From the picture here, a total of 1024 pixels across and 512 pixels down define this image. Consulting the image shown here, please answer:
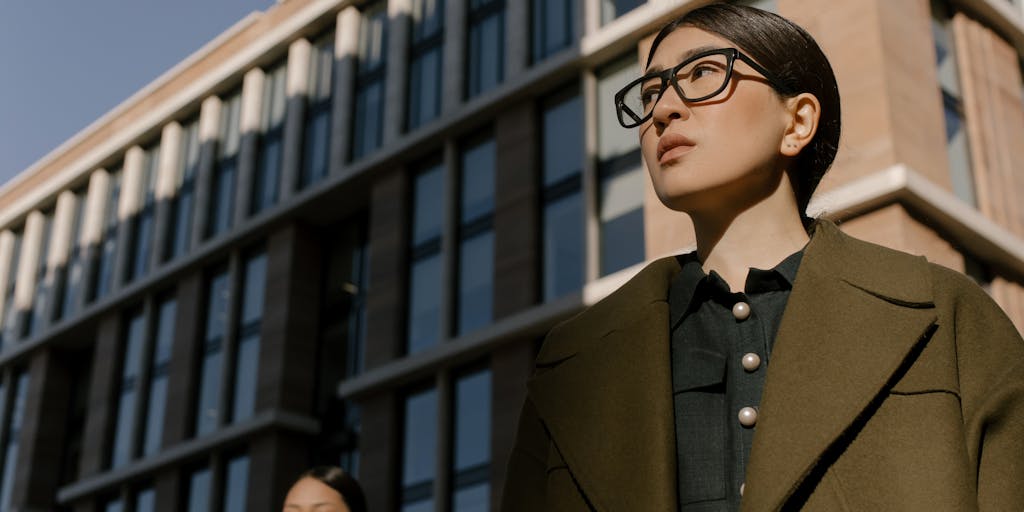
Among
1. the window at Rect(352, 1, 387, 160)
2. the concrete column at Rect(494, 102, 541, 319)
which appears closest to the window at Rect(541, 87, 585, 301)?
the concrete column at Rect(494, 102, 541, 319)

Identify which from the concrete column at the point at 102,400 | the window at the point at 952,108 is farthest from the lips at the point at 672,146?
the concrete column at the point at 102,400

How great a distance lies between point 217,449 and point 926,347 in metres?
26.4

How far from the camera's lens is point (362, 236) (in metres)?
27.9

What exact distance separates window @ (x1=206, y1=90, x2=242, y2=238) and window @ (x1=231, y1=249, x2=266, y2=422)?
1.51 metres

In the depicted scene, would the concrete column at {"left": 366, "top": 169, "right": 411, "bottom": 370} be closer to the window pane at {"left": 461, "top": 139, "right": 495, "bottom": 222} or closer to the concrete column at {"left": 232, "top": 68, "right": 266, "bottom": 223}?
the window pane at {"left": 461, "top": 139, "right": 495, "bottom": 222}

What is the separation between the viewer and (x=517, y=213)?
22391mm

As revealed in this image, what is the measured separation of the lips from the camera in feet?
7.44

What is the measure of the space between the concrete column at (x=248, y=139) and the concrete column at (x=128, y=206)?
14.3 feet

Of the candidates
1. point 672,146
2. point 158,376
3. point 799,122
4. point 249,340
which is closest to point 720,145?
point 672,146

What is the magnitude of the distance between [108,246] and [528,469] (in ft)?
109

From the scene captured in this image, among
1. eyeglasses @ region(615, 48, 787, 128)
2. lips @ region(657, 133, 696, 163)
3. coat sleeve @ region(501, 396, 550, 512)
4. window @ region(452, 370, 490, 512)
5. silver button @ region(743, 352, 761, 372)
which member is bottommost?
coat sleeve @ region(501, 396, 550, 512)

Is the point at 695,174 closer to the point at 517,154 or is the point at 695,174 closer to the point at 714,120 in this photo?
the point at 714,120

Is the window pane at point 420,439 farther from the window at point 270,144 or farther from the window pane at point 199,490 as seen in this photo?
the window at point 270,144

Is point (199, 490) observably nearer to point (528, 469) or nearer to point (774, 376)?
point (528, 469)
